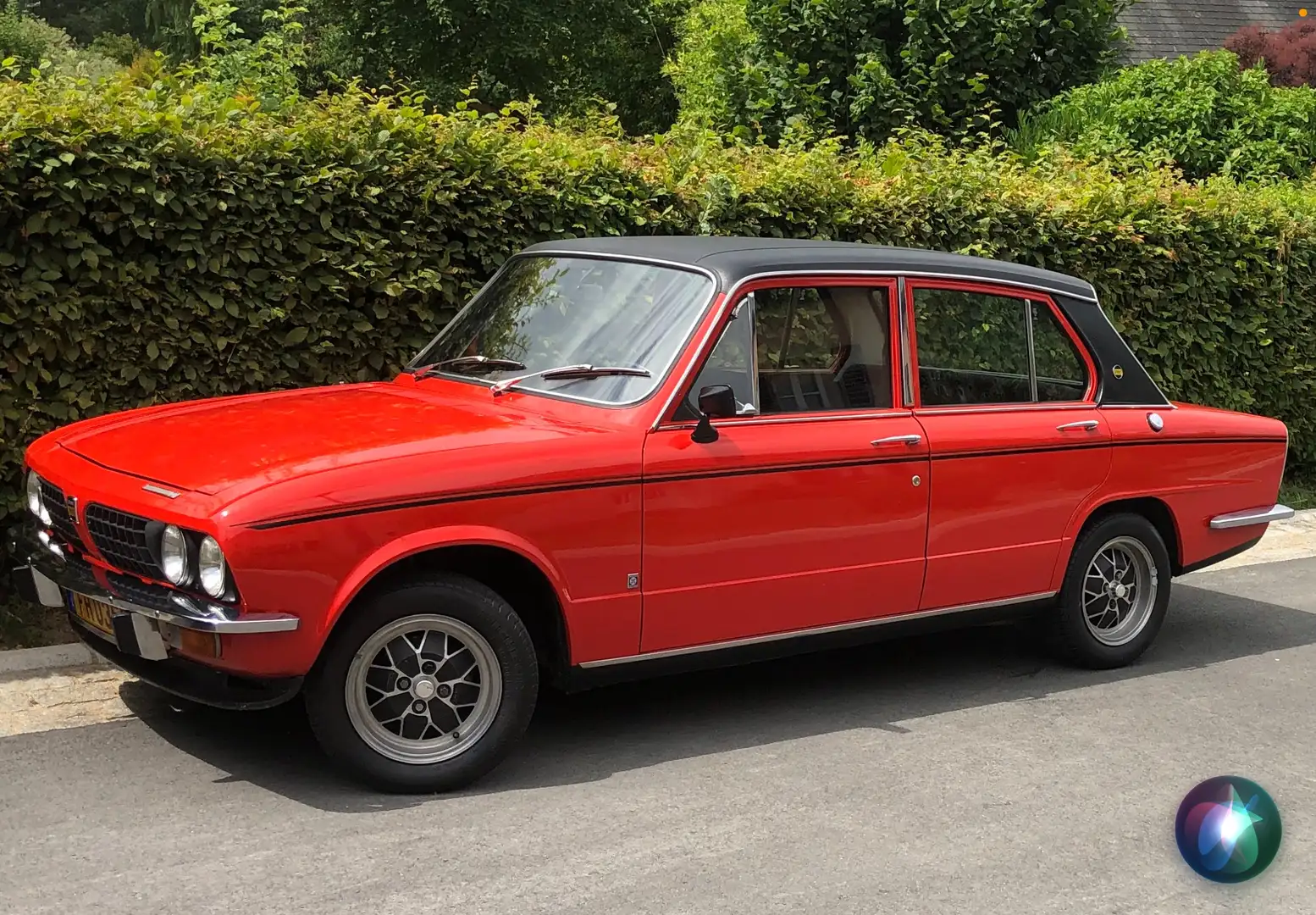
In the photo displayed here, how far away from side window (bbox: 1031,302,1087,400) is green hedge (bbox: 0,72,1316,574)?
2.53 meters

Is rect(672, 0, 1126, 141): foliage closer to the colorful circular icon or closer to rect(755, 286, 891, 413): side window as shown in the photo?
rect(755, 286, 891, 413): side window

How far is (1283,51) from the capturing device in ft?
72.1

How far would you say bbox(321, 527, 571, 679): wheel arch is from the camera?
4570mm

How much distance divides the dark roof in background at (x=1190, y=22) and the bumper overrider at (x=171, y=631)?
69.6 feet

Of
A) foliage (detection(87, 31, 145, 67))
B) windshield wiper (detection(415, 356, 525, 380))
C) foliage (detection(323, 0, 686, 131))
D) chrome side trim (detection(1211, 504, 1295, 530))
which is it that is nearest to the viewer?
windshield wiper (detection(415, 356, 525, 380))

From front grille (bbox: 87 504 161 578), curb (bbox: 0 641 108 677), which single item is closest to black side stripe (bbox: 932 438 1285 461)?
front grille (bbox: 87 504 161 578)

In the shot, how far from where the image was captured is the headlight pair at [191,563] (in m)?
4.41

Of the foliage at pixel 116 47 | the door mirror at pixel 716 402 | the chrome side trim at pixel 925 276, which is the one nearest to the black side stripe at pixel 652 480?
the door mirror at pixel 716 402

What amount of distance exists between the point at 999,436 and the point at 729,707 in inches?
64.0

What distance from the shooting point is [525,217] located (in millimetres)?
7895

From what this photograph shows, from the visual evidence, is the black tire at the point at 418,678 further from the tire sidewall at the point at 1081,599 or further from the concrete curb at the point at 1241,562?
the tire sidewall at the point at 1081,599

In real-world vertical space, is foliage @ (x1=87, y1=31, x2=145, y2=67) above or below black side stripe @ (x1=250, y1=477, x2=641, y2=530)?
above

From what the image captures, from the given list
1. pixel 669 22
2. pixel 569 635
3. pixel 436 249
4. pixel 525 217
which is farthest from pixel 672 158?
pixel 669 22

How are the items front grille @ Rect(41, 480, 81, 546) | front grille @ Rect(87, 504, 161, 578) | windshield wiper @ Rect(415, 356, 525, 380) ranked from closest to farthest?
front grille @ Rect(87, 504, 161, 578), front grille @ Rect(41, 480, 81, 546), windshield wiper @ Rect(415, 356, 525, 380)
